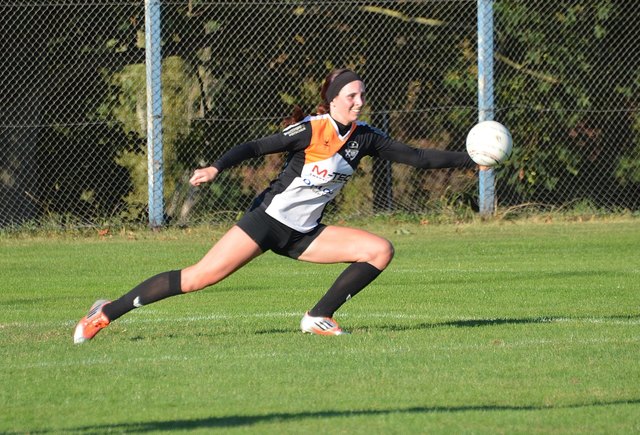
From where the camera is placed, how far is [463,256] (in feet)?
44.9

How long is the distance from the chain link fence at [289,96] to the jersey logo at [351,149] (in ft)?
28.9

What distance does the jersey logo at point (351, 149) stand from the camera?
25.7 feet

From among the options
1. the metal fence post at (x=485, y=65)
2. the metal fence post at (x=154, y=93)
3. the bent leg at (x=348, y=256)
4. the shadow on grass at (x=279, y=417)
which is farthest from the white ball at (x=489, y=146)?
the metal fence post at (x=485, y=65)

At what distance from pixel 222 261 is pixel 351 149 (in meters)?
1.11

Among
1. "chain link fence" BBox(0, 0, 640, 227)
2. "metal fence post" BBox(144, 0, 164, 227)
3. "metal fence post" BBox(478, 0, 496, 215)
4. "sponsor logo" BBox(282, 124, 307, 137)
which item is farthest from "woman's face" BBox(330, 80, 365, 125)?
Answer: "metal fence post" BBox(478, 0, 496, 215)

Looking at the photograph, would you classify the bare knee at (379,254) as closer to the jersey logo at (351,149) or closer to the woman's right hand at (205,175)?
the jersey logo at (351,149)

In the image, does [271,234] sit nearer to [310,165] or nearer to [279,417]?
[310,165]

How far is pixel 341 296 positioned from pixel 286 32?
952 centimetres

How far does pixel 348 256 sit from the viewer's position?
26.2 ft

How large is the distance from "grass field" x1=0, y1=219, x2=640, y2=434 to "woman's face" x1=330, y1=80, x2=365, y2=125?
141cm

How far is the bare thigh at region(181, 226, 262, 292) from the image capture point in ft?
24.9

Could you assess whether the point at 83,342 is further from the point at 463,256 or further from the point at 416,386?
the point at 463,256

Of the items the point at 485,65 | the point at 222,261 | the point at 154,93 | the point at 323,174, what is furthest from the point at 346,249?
the point at 485,65

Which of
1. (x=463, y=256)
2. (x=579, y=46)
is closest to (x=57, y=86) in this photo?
(x=463, y=256)
